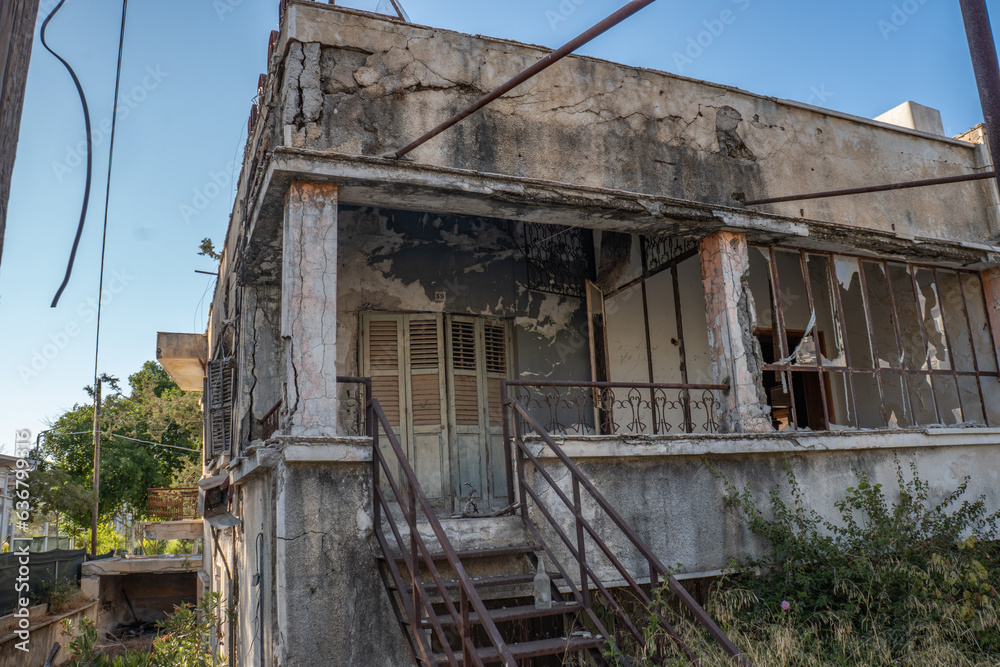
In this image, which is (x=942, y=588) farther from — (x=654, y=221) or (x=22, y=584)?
(x=22, y=584)

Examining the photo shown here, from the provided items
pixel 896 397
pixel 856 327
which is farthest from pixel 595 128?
pixel 896 397

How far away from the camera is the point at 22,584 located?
43.4 ft

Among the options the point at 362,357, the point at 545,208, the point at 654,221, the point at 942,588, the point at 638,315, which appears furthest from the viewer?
the point at 638,315

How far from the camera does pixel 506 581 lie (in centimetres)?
505

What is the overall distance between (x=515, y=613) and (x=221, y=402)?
5488mm

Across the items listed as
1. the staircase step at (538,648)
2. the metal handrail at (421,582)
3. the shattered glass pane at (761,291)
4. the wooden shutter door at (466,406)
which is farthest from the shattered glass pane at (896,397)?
the metal handrail at (421,582)

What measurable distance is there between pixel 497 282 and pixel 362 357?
1919 millimetres

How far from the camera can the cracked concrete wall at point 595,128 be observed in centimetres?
600

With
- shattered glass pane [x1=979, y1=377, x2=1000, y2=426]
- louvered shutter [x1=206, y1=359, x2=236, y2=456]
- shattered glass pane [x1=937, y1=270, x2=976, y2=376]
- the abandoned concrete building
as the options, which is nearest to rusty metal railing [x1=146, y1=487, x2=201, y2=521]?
the abandoned concrete building

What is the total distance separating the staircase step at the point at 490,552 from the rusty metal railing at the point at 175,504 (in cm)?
1817

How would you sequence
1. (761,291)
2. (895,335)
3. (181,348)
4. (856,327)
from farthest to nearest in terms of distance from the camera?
1. (181,348)
2. (856,327)
3. (761,291)
4. (895,335)

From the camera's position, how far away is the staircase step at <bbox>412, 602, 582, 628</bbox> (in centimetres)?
450

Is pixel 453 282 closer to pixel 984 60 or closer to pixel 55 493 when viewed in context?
pixel 984 60

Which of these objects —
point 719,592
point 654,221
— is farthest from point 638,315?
point 719,592
